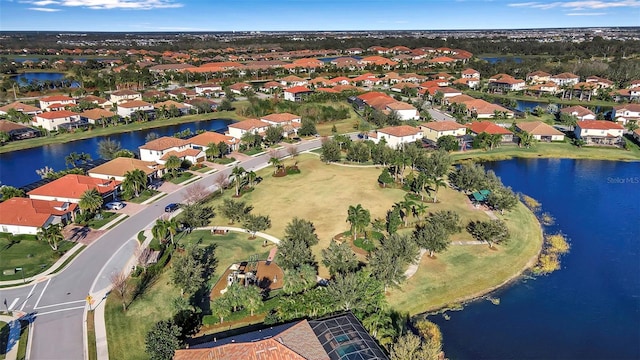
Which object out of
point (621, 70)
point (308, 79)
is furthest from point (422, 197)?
point (621, 70)

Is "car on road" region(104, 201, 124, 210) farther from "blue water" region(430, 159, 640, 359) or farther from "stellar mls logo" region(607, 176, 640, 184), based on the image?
"stellar mls logo" region(607, 176, 640, 184)

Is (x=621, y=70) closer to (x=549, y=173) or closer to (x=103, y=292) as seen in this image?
(x=549, y=173)

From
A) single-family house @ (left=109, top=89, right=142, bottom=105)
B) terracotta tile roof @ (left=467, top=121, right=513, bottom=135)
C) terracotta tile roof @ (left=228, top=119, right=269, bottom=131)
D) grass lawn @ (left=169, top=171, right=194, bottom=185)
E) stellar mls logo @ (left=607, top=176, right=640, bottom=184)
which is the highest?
single-family house @ (left=109, top=89, right=142, bottom=105)

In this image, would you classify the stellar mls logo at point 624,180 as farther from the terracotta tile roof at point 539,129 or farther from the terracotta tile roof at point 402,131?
the terracotta tile roof at point 402,131

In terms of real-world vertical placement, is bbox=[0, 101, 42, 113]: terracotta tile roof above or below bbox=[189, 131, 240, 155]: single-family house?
above

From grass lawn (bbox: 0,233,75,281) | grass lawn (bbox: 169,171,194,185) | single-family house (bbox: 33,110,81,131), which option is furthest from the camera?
single-family house (bbox: 33,110,81,131)

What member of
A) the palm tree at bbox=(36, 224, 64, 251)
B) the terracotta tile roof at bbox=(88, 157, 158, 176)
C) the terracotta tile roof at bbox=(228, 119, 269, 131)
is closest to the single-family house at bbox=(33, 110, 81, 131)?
the terracotta tile roof at bbox=(228, 119, 269, 131)

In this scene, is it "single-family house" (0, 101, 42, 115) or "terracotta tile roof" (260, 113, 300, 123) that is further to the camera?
"single-family house" (0, 101, 42, 115)

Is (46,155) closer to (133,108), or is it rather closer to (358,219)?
(133,108)
